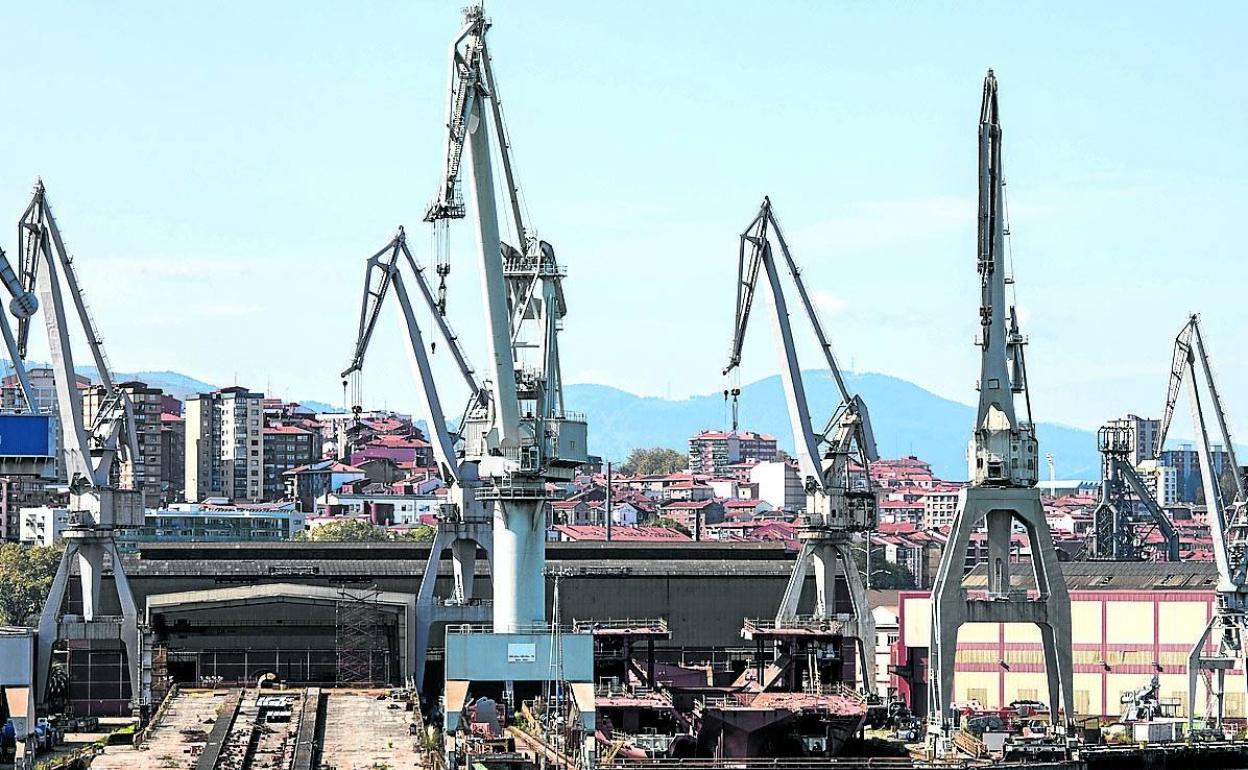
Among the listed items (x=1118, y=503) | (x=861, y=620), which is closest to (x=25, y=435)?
(x=861, y=620)

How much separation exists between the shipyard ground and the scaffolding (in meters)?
5.01

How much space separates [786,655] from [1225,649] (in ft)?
58.4

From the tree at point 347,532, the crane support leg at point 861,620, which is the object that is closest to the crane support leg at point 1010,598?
the crane support leg at point 861,620

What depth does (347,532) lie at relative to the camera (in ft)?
620

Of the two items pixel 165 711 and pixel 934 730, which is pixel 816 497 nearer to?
pixel 934 730

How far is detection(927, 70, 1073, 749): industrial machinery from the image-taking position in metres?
80.2

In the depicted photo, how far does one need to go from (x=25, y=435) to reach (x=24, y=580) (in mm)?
74338

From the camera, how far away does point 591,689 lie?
74938 mm

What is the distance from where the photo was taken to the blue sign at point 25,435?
251ft

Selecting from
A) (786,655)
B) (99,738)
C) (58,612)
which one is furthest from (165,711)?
(786,655)

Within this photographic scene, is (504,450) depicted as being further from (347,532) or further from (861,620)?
(347,532)

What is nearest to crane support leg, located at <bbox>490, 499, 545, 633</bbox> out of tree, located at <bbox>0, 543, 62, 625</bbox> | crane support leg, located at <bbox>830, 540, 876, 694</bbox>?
crane support leg, located at <bbox>830, 540, 876, 694</bbox>

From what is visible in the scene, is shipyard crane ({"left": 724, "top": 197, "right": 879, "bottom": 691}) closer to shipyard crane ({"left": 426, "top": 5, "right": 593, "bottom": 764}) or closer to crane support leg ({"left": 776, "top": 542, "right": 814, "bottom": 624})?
crane support leg ({"left": 776, "top": 542, "right": 814, "bottom": 624})

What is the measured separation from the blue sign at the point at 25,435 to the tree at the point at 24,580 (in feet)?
203
